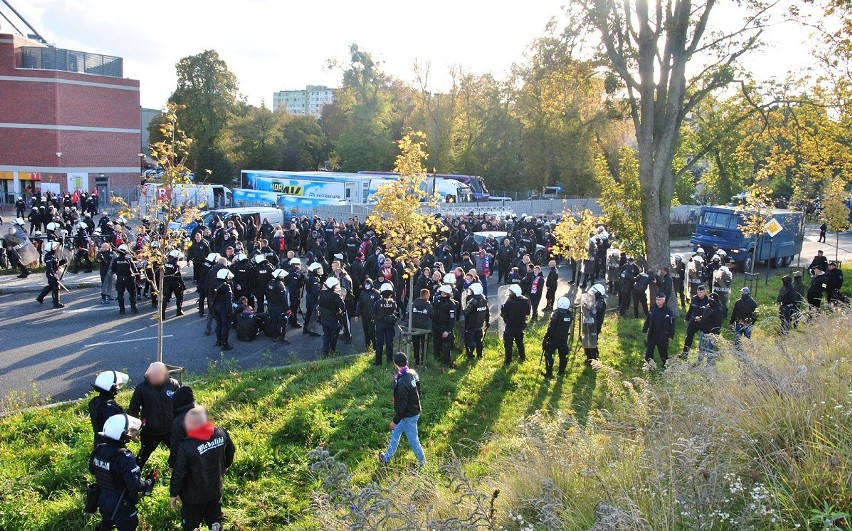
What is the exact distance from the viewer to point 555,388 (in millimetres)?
11422

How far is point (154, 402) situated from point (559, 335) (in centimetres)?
737

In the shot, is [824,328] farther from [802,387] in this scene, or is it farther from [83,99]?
[83,99]

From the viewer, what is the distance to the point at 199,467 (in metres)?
5.61

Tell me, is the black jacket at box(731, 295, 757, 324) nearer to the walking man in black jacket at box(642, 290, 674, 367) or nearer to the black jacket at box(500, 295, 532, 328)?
the walking man in black jacket at box(642, 290, 674, 367)

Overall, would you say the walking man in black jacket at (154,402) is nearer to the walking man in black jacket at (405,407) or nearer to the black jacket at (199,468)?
the black jacket at (199,468)

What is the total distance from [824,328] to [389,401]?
6.31 m

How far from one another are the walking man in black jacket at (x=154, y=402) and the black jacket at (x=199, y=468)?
5.23 ft

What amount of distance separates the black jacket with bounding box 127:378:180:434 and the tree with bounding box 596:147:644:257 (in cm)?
1491

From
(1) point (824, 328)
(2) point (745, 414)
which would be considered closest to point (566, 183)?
(1) point (824, 328)

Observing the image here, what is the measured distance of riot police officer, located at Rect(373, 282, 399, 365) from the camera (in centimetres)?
1172

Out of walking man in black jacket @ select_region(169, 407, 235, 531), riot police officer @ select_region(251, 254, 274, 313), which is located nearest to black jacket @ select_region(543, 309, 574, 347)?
riot police officer @ select_region(251, 254, 274, 313)

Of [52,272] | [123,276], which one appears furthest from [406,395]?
[52,272]

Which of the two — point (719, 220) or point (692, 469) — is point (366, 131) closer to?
point (719, 220)

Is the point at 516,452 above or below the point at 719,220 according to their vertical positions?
below
